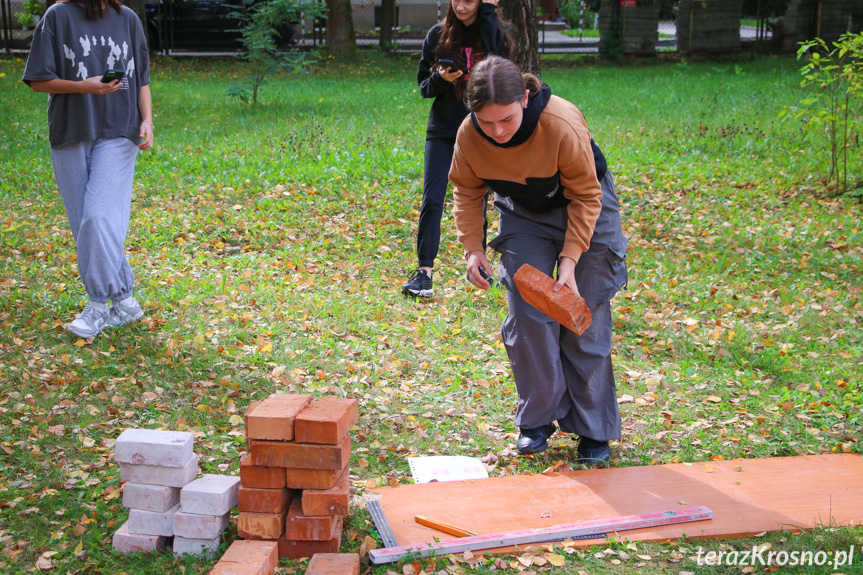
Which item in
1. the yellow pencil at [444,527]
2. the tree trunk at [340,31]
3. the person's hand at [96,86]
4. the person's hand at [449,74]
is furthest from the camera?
the tree trunk at [340,31]

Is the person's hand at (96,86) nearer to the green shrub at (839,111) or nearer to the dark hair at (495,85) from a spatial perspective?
the dark hair at (495,85)

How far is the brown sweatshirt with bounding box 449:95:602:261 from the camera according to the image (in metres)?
3.13

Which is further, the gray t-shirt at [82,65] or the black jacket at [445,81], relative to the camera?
the black jacket at [445,81]

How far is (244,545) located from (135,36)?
3.32m

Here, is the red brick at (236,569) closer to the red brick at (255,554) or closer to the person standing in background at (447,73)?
the red brick at (255,554)

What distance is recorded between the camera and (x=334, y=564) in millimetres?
2643

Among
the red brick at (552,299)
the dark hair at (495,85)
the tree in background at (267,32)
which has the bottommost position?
the red brick at (552,299)

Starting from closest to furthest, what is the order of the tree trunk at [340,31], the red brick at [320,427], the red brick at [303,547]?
1. the red brick at [320,427]
2. the red brick at [303,547]
3. the tree trunk at [340,31]

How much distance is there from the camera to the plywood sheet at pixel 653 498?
3092 millimetres

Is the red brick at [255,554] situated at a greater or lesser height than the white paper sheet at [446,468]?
greater

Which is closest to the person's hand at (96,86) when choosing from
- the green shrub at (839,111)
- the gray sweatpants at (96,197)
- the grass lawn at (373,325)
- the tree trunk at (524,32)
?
the gray sweatpants at (96,197)

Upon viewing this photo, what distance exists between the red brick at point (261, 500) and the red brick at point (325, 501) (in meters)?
0.10

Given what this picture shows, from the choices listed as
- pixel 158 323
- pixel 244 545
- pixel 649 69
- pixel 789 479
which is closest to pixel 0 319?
pixel 158 323

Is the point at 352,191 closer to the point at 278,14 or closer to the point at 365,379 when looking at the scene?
the point at 365,379
